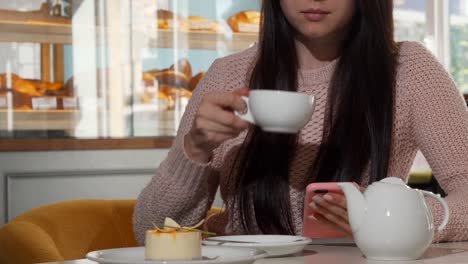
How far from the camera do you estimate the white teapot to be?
1121 millimetres

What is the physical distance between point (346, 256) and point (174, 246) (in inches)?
10.8

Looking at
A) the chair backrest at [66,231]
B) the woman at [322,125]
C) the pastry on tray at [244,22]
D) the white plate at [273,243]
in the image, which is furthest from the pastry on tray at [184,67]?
the white plate at [273,243]

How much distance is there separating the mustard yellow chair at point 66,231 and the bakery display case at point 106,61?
1.09m

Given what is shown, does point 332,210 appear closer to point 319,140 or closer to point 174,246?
point 174,246

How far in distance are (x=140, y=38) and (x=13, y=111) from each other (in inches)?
21.4

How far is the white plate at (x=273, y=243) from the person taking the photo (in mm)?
1136

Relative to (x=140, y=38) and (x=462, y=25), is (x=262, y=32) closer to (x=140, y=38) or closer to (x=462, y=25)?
(x=140, y=38)

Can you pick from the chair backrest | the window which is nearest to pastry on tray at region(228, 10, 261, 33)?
the window

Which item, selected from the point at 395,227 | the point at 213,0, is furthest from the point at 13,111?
the point at 395,227

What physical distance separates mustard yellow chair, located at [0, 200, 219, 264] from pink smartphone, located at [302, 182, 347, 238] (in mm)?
661

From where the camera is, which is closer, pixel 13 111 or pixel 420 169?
pixel 13 111

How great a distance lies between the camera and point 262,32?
1754 millimetres

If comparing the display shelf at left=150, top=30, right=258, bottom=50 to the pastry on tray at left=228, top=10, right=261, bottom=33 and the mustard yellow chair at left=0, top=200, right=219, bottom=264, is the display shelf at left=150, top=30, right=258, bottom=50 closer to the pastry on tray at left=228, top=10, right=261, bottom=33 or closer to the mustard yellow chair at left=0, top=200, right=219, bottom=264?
the pastry on tray at left=228, top=10, right=261, bottom=33

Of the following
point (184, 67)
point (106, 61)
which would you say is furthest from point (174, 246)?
point (184, 67)
